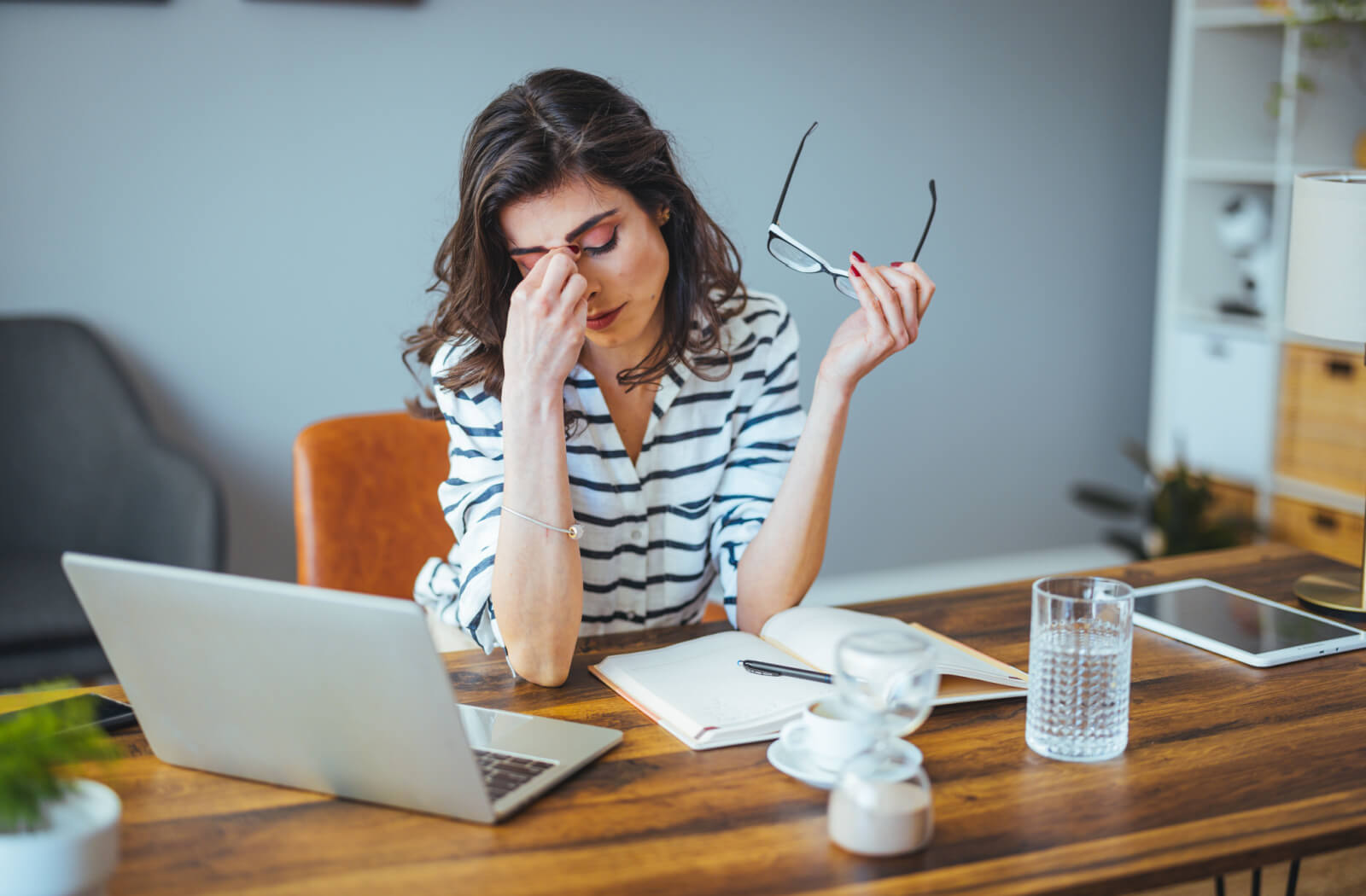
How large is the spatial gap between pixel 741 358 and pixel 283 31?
1646 mm

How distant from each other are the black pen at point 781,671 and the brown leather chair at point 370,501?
731 millimetres

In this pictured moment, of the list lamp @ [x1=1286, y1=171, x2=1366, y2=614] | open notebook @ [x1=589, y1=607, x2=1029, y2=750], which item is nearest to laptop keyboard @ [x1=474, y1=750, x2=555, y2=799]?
open notebook @ [x1=589, y1=607, x2=1029, y2=750]

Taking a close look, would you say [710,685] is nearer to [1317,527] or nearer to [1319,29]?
[1317,527]

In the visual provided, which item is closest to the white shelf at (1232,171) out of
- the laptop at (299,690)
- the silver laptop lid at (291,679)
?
the laptop at (299,690)

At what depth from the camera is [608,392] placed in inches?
62.1

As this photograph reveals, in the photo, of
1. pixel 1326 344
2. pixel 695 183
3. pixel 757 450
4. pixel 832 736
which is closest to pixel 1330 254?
pixel 757 450

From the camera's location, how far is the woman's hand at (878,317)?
1373 millimetres

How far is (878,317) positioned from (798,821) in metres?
0.63

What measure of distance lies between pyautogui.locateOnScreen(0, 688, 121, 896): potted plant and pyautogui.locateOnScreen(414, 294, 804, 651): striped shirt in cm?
69

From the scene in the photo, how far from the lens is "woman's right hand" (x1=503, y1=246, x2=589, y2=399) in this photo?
1.30 metres

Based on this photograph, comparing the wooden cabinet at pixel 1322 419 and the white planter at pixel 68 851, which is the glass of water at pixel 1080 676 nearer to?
the white planter at pixel 68 851

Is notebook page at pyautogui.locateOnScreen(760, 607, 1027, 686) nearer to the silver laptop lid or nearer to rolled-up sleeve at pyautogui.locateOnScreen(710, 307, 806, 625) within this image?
rolled-up sleeve at pyautogui.locateOnScreen(710, 307, 806, 625)

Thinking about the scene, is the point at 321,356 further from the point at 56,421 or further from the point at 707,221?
the point at 707,221

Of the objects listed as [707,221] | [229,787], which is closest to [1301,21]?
[707,221]
